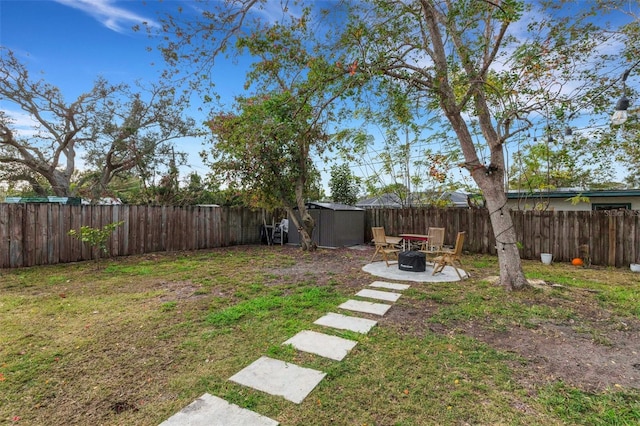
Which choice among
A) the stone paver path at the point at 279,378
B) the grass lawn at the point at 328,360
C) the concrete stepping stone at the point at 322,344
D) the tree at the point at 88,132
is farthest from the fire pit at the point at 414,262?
the tree at the point at 88,132

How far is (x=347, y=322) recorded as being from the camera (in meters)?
3.35

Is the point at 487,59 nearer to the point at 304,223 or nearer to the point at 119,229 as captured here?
the point at 304,223

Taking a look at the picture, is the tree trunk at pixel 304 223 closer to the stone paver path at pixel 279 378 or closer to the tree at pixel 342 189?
the stone paver path at pixel 279 378

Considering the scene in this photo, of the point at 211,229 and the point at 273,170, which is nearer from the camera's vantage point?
the point at 273,170

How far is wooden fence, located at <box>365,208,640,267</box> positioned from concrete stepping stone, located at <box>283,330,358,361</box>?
688 centimetres

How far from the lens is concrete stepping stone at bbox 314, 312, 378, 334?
318 centimetres

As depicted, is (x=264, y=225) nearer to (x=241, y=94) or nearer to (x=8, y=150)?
(x=241, y=94)

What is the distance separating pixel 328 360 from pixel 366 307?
4.89ft

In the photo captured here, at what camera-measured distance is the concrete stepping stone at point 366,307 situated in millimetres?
3732

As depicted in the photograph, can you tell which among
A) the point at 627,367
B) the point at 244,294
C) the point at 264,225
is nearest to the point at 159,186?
the point at 264,225

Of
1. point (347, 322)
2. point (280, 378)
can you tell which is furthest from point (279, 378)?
point (347, 322)

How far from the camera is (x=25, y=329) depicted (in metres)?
3.11

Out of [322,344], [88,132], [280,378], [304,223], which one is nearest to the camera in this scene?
[280,378]

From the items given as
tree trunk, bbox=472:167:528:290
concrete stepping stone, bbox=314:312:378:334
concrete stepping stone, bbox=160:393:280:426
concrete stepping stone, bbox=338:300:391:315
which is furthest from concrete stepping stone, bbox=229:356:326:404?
tree trunk, bbox=472:167:528:290
